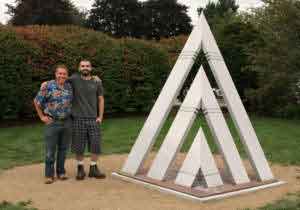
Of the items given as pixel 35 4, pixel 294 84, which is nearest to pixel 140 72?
pixel 294 84

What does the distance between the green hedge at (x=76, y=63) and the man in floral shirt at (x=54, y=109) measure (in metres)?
7.24

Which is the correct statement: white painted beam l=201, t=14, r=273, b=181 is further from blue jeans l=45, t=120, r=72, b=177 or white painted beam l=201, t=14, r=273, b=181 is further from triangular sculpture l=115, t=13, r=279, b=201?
blue jeans l=45, t=120, r=72, b=177

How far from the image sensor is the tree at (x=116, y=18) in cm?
4019

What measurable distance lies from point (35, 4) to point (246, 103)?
21.4m

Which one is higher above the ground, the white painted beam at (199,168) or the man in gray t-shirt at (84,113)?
the man in gray t-shirt at (84,113)

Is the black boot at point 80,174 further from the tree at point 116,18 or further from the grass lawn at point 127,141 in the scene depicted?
the tree at point 116,18

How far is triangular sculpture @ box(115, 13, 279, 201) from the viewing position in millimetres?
6660

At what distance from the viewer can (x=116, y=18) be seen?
40375 mm

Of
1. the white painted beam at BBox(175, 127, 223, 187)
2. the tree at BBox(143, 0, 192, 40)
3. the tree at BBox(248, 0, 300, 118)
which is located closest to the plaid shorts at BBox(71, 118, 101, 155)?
the white painted beam at BBox(175, 127, 223, 187)

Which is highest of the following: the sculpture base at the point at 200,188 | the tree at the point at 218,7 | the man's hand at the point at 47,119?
the tree at the point at 218,7

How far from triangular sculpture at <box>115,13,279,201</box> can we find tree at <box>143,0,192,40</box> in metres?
33.5

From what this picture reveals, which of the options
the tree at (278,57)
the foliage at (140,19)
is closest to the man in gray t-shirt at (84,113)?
the tree at (278,57)

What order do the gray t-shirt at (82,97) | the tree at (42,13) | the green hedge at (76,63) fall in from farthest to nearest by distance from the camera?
the tree at (42,13), the green hedge at (76,63), the gray t-shirt at (82,97)

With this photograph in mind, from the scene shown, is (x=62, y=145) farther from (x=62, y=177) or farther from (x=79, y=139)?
(x=62, y=177)
